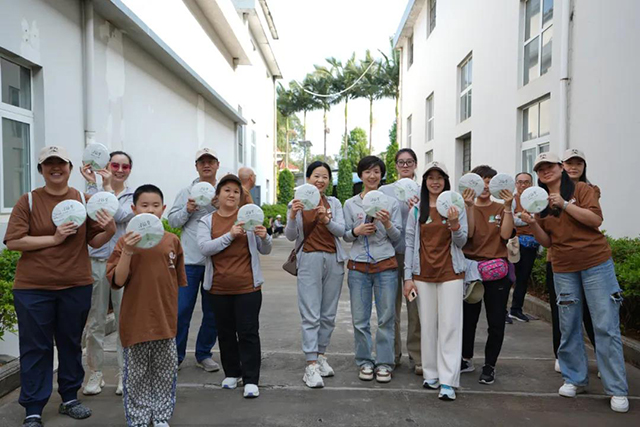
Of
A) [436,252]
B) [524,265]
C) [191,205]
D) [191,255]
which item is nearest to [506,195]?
[436,252]

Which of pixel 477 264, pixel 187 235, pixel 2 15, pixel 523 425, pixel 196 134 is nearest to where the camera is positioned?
pixel 523 425

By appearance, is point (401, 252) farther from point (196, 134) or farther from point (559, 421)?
point (196, 134)

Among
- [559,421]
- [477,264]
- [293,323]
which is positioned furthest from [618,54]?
[293,323]

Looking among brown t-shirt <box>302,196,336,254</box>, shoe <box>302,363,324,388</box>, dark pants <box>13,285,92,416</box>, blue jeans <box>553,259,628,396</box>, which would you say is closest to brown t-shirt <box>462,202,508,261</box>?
blue jeans <box>553,259,628,396</box>

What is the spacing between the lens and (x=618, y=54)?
253 inches

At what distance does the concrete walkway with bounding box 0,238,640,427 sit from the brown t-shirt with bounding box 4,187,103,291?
1009mm

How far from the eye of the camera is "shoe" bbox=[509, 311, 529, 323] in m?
6.53

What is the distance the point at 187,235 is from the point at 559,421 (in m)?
Result: 3.25

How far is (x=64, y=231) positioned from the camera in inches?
127

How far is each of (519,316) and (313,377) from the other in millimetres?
3574

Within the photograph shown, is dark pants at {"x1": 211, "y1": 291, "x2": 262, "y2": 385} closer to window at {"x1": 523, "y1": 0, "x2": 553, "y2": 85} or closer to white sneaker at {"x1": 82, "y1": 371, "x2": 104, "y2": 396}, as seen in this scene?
white sneaker at {"x1": 82, "y1": 371, "x2": 104, "y2": 396}

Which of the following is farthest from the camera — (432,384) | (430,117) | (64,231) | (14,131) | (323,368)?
(430,117)

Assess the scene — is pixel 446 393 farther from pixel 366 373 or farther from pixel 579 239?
pixel 579 239

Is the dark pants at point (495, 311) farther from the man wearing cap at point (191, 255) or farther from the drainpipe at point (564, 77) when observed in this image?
the drainpipe at point (564, 77)
